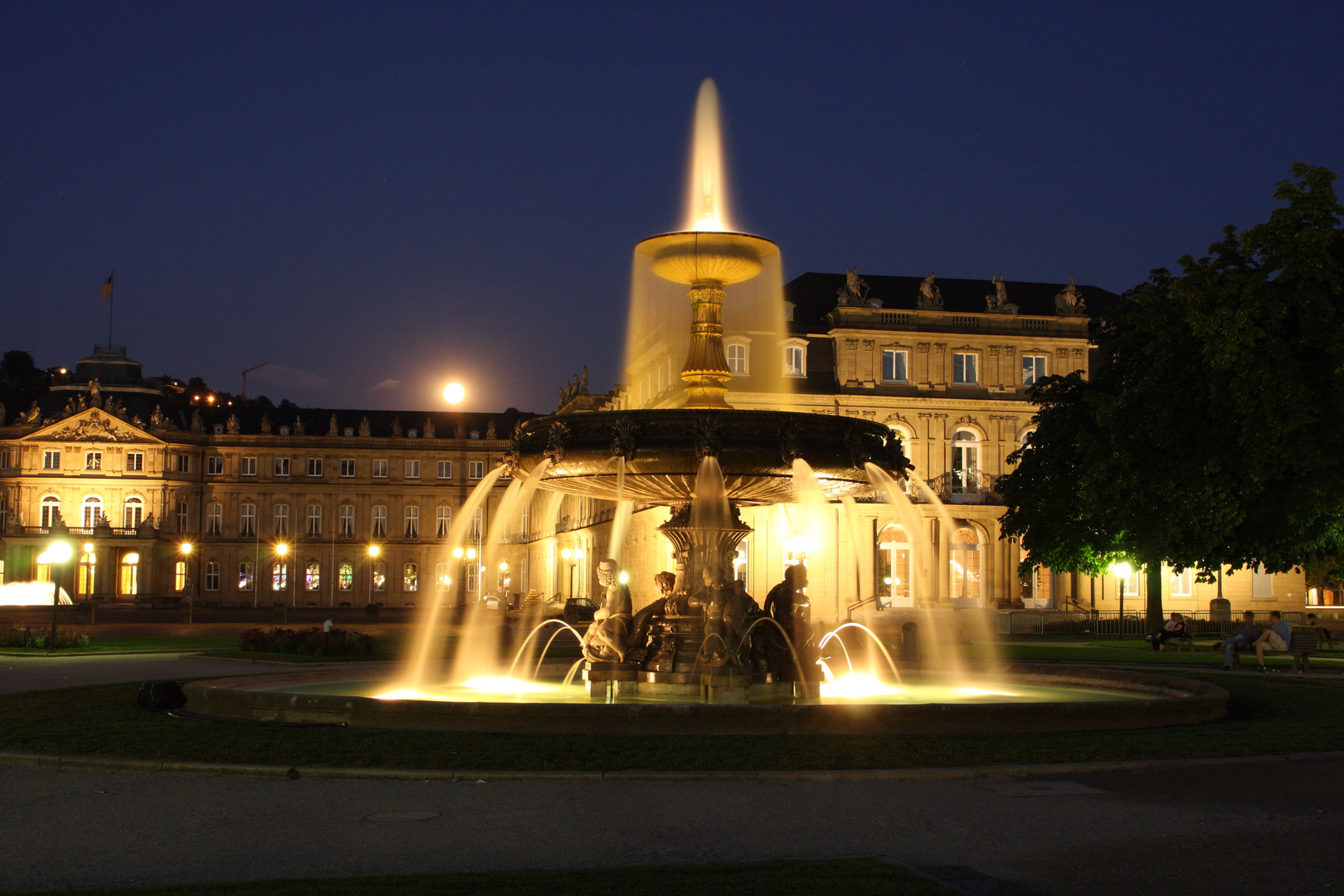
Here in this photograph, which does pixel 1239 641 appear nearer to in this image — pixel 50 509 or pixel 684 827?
pixel 684 827

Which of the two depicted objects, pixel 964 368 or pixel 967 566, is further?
pixel 964 368

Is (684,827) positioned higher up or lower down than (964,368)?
lower down

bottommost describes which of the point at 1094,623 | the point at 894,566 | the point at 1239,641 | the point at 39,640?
the point at 1094,623

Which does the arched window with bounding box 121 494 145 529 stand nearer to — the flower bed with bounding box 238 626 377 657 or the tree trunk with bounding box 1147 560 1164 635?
the flower bed with bounding box 238 626 377 657

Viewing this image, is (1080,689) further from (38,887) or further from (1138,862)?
(38,887)

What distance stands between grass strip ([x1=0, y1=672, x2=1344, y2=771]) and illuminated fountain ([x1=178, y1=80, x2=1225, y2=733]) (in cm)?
30

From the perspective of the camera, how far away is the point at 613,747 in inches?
452

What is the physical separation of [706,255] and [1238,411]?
18.5 metres

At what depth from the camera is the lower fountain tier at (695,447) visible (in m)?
14.4

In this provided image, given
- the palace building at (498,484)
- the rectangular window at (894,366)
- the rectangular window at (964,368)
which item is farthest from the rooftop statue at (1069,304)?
the rectangular window at (894,366)

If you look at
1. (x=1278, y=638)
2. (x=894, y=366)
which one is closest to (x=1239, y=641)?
(x=1278, y=638)

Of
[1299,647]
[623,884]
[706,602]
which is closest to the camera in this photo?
[623,884]

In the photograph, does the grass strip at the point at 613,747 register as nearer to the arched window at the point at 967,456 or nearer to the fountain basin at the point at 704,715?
the fountain basin at the point at 704,715

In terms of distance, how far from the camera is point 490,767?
35.1 feet
